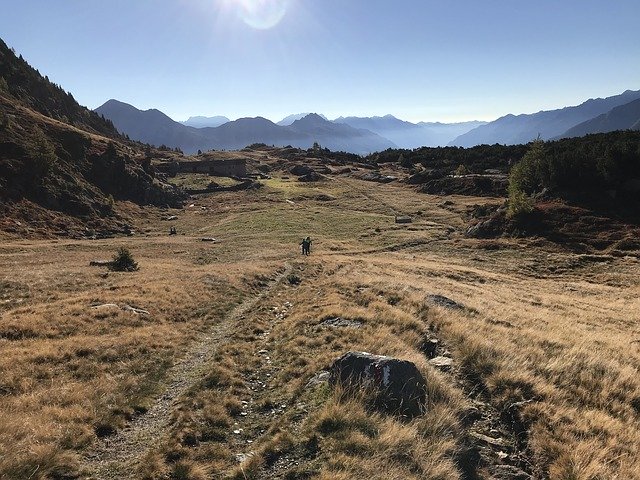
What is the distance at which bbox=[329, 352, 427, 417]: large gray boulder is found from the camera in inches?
371

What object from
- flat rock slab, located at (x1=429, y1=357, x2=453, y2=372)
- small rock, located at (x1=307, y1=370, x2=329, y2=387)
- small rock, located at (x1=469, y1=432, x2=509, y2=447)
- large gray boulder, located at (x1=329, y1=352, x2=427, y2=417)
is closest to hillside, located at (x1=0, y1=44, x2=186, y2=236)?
small rock, located at (x1=307, y1=370, x2=329, y2=387)

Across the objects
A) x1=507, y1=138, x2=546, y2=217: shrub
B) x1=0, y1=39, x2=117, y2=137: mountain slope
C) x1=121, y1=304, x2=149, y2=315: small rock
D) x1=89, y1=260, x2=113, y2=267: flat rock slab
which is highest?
x1=0, y1=39, x2=117, y2=137: mountain slope

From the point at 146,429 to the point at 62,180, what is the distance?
7422cm

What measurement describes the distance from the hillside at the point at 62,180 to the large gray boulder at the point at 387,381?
194 feet

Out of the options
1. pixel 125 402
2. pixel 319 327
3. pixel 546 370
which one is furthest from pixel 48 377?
pixel 546 370

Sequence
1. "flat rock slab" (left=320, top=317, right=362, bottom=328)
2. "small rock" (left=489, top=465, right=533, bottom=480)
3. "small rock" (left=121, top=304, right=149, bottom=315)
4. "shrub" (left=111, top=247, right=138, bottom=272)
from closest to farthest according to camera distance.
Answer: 1. "small rock" (left=489, top=465, right=533, bottom=480)
2. "flat rock slab" (left=320, top=317, right=362, bottom=328)
3. "small rock" (left=121, top=304, right=149, bottom=315)
4. "shrub" (left=111, top=247, right=138, bottom=272)

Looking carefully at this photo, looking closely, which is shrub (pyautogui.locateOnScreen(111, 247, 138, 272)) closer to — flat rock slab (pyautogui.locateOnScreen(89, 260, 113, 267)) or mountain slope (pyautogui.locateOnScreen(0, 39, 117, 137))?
flat rock slab (pyautogui.locateOnScreen(89, 260, 113, 267))

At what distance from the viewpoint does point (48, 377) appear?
11.8 metres

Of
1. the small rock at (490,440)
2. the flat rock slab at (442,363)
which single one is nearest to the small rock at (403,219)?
the flat rock slab at (442,363)

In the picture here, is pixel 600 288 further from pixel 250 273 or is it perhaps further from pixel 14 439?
pixel 14 439

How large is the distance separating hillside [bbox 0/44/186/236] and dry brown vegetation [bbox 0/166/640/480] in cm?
3491

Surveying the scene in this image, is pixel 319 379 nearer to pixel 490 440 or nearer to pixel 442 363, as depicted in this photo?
pixel 442 363

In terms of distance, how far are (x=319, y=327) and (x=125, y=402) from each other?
7.45 meters

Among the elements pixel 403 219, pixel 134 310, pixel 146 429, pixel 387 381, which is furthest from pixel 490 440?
pixel 403 219
